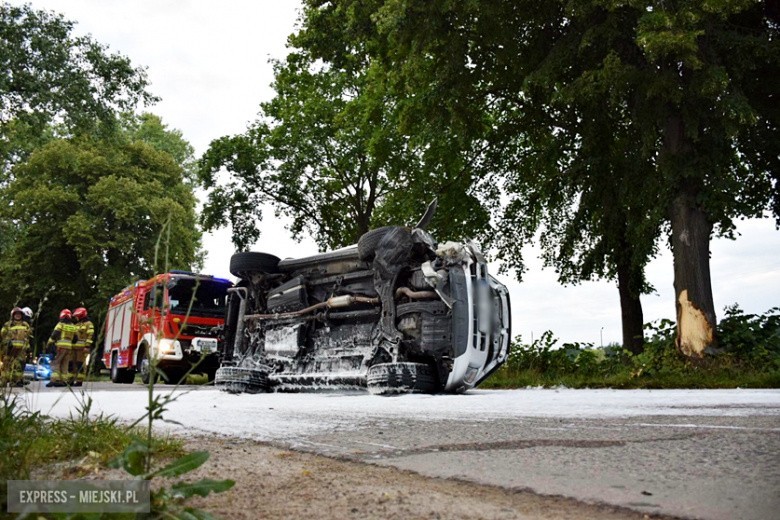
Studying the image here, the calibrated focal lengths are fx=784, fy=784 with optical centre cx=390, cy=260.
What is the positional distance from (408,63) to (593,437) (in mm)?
12428

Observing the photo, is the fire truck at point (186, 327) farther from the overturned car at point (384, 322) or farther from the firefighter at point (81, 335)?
the overturned car at point (384, 322)

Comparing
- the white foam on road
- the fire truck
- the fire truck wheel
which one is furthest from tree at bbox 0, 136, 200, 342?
the white foam on road

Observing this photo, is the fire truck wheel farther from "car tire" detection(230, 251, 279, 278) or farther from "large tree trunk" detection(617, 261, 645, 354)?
"large tree trunk" detection(617, 261, 645, 354)

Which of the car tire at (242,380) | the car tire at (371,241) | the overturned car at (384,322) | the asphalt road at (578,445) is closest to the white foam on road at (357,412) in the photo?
the asphalt road at (578,445)

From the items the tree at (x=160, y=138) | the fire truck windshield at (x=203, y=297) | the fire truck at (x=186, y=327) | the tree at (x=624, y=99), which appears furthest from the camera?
the tree at (x=160, y=138)

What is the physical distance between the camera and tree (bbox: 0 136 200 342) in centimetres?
3694

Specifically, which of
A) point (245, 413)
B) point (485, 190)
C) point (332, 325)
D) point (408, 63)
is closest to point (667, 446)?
point (245, 413)

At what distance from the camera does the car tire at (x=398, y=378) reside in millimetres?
9438

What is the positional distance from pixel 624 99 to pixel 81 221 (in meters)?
28.6

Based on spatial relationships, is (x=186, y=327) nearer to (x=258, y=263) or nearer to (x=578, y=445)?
(x=258, y=263)

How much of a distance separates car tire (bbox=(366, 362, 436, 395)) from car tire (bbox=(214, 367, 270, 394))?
8.65 ft

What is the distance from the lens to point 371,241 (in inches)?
415

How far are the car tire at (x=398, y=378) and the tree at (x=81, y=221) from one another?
28.0 metres

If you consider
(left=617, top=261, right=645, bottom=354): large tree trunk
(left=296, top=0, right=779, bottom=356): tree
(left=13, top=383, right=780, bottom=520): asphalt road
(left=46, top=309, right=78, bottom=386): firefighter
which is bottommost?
(left=13, top=383, right=780, bottom=520): asphalt road
